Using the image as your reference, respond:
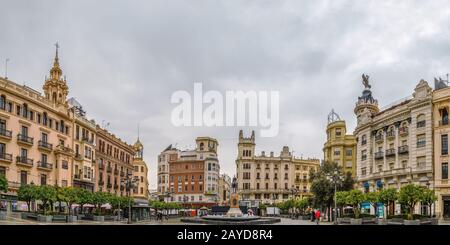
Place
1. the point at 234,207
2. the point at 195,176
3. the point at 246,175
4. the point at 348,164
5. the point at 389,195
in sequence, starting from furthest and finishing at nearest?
the point at 246,175 < the point at 195,176 < the point at 348,164 < the point at 234,207 < the point at 389,195

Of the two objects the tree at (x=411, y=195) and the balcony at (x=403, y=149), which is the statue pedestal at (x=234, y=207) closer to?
the tree at (x=411, y=195)

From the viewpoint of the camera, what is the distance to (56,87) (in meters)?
59.9

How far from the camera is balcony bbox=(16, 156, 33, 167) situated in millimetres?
47772

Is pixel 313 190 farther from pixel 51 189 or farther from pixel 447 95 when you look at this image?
pixel 51 189

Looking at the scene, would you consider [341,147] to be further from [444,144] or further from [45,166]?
[45,166]

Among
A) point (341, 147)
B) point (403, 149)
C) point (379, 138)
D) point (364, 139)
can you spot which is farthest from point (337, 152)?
point (403, 149)

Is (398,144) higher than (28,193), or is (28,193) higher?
(398,144)

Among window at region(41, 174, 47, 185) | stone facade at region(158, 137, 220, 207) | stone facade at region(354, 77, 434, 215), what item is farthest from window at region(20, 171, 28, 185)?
stone facade at region(158, 137, 220, 207)

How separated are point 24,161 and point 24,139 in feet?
7.29

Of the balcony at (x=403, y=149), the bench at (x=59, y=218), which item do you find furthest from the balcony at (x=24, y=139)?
the balcony at (x=403, y=149)

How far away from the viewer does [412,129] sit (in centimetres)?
5444

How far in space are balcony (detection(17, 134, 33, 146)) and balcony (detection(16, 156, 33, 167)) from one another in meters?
1.53
